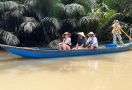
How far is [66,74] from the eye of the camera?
18.3 feet

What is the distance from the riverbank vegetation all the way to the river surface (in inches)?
89.0

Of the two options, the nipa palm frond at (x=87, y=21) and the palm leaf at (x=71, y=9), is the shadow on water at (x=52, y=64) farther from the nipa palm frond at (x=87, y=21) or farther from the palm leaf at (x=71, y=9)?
the palm leaf at (x=71, y=9)

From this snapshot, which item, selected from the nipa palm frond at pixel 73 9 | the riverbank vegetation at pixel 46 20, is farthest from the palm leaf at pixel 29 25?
the nipa palm frond at pixel 73 9

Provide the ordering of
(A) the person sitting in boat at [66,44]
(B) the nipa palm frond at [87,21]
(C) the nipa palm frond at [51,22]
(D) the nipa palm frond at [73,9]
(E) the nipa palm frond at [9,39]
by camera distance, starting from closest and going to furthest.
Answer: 1. (A) the person sitting in boat at [66,44]
2. (E) the nipa palm frond at [9,39]
3. (C) the nipa palm frond at [51,22]
4. (D) the nipa palm frond at [73,9]
5. (B) the nipa palm frond at [87,21]

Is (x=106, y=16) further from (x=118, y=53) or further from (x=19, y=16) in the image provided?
(x=19, y=16)

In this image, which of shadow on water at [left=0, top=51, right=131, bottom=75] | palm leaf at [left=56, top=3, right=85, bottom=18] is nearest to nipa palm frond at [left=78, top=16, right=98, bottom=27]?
palm leaf at [left=56, top=3, right=85, bottom=18]

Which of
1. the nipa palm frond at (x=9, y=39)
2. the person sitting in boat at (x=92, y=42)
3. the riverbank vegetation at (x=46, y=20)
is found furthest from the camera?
the riverbank vegetation at (x=46, y=20)

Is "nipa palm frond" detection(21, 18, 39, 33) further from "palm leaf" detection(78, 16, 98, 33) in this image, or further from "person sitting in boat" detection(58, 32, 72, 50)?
"palm leaf" detection(78, 16, 98, 33)

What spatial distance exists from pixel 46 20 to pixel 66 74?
4429mm

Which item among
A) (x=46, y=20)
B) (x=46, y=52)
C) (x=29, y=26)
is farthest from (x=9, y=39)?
(x=46, y=52)

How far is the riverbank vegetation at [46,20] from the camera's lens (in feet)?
30.3

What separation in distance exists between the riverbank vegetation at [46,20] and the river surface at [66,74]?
2.26 meters

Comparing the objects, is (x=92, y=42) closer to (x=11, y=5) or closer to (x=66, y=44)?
(x=66, y=44)

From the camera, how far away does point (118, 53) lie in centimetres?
883
